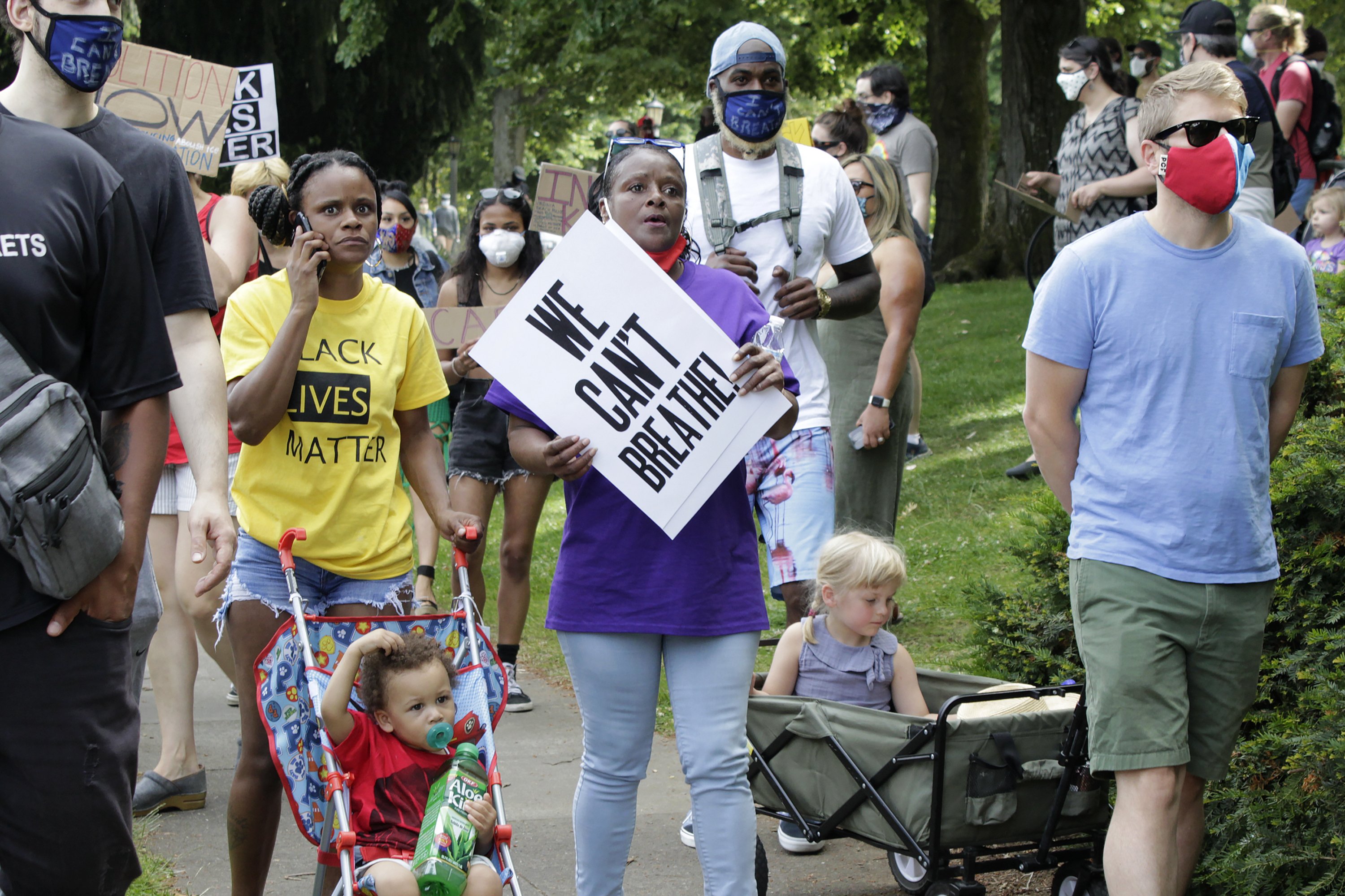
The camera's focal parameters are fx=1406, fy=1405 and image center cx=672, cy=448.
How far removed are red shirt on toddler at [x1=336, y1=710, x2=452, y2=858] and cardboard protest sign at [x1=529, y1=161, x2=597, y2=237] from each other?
10.9ft

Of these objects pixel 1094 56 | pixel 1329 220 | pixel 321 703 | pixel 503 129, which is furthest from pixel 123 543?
pixel 503 129

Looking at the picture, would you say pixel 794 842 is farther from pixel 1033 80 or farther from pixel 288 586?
pixel 1033 80

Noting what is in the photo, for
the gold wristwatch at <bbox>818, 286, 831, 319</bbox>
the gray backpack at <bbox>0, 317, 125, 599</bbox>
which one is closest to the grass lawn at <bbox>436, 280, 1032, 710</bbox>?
the gold wristwatch at <bbox>818, 286, 831, 319</bbox>

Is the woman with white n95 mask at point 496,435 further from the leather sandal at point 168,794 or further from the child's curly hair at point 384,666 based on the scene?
the child's curly hair at point 384,666

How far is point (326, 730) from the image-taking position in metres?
3.46

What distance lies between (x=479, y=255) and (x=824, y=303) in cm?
266

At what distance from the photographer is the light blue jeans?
3.49 m

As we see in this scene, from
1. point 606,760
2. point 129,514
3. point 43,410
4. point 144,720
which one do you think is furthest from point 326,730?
point 144,720

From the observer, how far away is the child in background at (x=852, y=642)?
4.41 m

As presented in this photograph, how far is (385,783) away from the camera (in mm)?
3564

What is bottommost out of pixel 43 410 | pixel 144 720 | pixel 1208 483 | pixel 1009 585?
pixel 144 720

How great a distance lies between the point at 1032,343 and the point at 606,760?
1506 mm

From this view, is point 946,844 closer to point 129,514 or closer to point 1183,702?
point 1183,702

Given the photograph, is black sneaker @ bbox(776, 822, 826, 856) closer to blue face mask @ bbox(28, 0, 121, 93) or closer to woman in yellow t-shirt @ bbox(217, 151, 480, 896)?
woman in yellow t-shirt @ bbox(217, 151, 480, 896)
